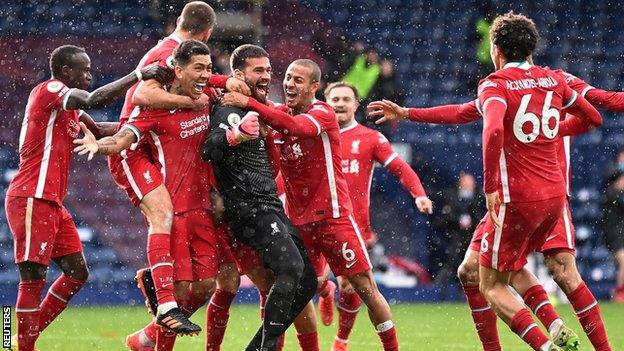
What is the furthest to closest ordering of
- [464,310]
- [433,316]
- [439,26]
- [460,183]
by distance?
1. [439,26]
2. [460,183]
3. [464,310]
4. [433,316]

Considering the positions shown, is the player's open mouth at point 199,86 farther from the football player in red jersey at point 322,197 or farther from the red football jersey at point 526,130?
the red football jersey at point 526,130

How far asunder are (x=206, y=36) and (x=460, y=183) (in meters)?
8.75

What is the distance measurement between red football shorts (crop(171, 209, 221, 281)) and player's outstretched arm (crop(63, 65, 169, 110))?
3.14 feet

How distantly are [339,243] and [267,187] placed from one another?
75cm

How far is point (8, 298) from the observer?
15.9 meters

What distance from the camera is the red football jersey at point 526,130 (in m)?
7.68

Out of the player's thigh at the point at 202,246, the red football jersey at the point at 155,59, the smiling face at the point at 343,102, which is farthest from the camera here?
the smiling face at the point at 343,102

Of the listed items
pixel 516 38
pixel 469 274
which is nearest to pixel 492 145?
pixel 516 38

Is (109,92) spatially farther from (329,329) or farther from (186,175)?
(329,329)

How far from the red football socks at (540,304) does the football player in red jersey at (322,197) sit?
3.30 ft

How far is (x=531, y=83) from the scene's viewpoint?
305 inches

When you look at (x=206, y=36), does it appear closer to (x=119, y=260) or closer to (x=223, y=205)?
(x=223, y=205)

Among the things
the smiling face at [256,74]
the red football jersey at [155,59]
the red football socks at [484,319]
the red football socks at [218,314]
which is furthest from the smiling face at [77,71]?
the red football socks at [484,319]

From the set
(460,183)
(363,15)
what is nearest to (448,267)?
(460,183)
